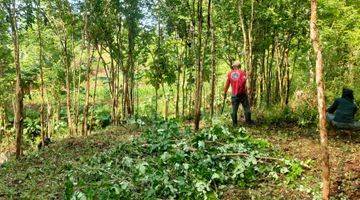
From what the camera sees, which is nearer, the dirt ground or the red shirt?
the dirt ground

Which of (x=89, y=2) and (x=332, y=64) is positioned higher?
(x=89, y=2)

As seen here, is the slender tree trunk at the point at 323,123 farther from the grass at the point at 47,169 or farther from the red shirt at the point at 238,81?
the red shirt at the point at 238,81

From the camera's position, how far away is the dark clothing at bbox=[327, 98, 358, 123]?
408 inches

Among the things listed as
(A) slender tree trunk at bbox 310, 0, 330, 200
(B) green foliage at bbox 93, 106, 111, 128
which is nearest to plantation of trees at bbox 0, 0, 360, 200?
(A) slender tree trunk at bbox 310, 0, 330, 200

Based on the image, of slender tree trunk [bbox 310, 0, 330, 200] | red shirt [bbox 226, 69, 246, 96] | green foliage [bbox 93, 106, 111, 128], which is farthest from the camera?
green foliage [bbox 93, 106, 111, 128]

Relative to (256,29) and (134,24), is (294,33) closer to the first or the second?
(256,29)

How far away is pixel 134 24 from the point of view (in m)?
20.2

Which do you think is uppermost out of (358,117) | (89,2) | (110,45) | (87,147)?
(89,2)

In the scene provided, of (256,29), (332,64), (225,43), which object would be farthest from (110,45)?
(332,64)

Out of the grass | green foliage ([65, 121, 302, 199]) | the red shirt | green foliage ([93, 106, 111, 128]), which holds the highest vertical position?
the red shirt

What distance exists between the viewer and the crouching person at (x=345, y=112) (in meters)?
10.4

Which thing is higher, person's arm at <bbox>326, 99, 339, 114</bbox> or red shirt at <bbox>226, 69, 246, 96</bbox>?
red shirt at <bbox>226, 69, 246, 96</bbox>

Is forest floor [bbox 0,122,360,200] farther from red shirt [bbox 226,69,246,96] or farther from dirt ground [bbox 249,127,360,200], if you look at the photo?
red shirt [bbox 226,69,246,96]

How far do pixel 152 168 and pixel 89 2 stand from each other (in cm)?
1171
